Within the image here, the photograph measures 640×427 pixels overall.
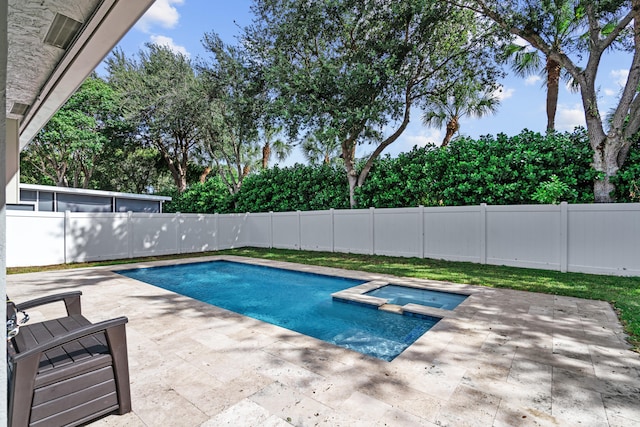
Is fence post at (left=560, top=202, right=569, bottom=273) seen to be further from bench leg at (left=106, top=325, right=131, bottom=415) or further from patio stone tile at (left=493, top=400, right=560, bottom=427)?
bench leg at (left=106, top=325, right=131, bottom=415)

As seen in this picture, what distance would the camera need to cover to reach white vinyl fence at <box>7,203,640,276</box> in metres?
6.99

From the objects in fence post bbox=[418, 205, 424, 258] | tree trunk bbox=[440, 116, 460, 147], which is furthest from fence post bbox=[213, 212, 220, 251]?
tree trunk bbox=[440, 116, 460, 147]

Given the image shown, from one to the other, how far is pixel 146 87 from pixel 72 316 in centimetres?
1799

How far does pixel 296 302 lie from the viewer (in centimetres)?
627

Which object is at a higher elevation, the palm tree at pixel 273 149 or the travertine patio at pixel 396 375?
the palm tree at pixel 273 149

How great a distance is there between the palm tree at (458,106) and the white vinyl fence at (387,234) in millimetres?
4451

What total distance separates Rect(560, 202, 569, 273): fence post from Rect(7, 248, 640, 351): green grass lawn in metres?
0.35

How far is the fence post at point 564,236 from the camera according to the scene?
289 inches

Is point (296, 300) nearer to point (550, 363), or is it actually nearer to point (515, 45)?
point (550, 363)

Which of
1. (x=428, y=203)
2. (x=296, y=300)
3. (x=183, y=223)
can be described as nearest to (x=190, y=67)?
(x=183, y=223)

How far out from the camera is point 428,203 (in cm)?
1034

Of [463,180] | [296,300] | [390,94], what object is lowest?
[296,300]

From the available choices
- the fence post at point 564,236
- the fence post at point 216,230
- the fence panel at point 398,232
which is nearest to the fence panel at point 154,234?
the fence post at point 216,230

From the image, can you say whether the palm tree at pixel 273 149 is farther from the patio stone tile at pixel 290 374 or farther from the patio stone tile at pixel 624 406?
the patio stone tile at pixel 624 406
